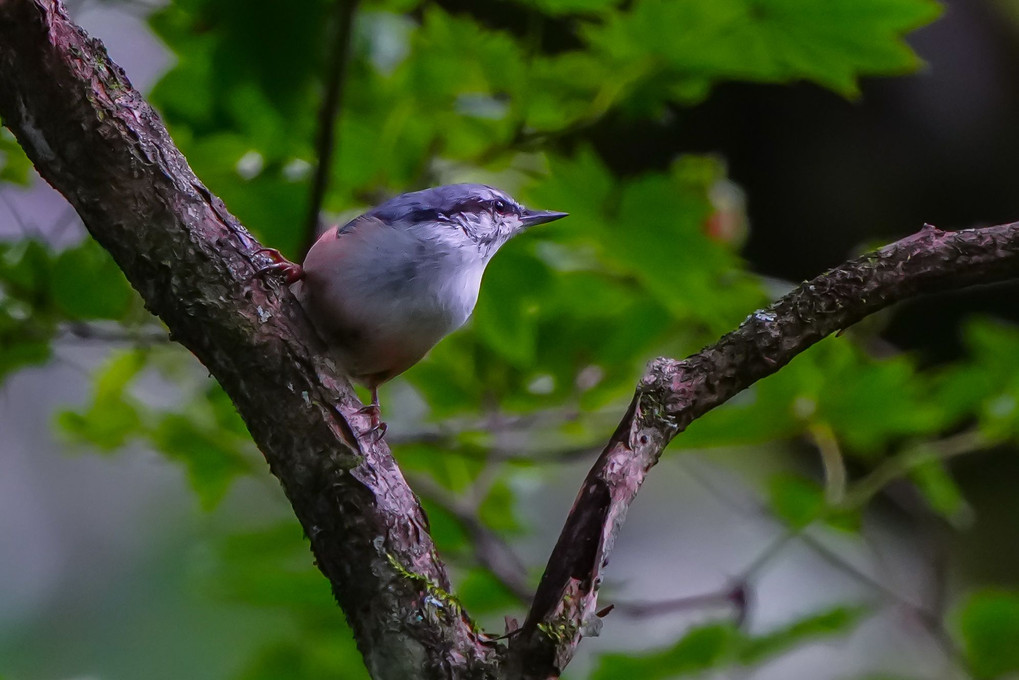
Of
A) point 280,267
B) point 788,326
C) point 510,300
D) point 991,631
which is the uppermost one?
point 510,300

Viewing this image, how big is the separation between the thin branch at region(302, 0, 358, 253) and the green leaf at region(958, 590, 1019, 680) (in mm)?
1470

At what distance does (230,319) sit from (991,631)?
1.56 meters

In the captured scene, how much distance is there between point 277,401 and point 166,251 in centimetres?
24

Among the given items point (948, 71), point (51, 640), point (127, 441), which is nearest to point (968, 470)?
point (948, 71)

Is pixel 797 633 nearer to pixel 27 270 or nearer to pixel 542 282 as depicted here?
pixel 542 282

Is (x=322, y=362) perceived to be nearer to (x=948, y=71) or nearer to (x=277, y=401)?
(x=277, y=401)

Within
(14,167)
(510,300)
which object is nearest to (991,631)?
(510,300)

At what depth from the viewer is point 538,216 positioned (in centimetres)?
196

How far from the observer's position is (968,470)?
324 cm

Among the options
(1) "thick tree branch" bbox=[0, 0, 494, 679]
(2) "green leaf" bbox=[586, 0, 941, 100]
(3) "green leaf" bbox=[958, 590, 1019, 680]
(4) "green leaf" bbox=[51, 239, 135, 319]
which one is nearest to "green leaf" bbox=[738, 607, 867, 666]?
(3) "green leaf" bbox=[958, 590, 1019, 680]

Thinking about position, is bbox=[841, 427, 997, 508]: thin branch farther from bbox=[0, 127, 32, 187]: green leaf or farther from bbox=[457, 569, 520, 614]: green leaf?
bbox=[0, 127, 32, 187]: green leaf

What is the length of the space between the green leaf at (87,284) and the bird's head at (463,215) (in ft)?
1.77

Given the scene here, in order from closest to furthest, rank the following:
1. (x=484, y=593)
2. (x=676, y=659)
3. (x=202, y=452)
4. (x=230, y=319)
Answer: (x=230, y=319) → (x=676, y=659) → (x=484, y=593) → (x=202, y=452)

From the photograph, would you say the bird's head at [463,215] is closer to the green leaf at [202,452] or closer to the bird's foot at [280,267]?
the bird's foot at [280,267]
